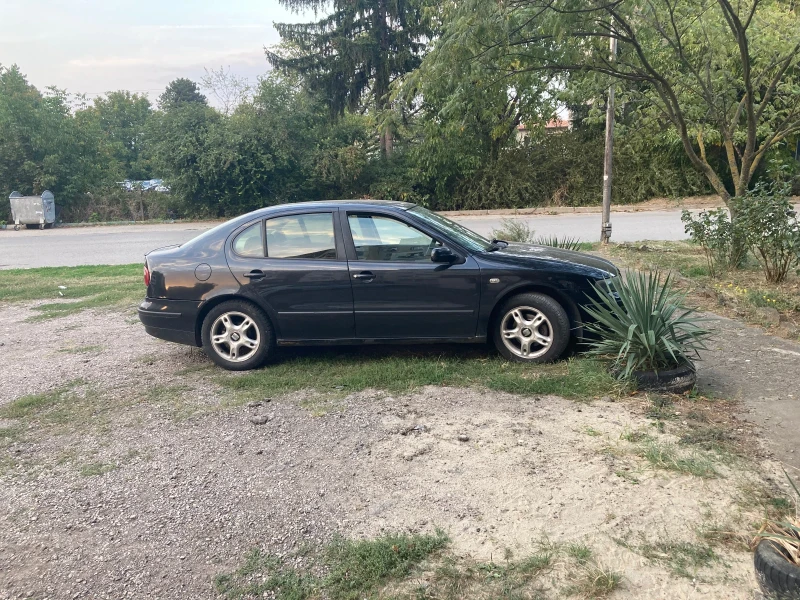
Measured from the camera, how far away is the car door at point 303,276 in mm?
6090

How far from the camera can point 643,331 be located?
5156 millimetres

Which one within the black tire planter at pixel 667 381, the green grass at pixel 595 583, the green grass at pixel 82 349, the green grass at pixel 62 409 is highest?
the black tire planter at pixel 667 381

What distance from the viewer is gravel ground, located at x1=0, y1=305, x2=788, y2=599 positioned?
3.25 meters

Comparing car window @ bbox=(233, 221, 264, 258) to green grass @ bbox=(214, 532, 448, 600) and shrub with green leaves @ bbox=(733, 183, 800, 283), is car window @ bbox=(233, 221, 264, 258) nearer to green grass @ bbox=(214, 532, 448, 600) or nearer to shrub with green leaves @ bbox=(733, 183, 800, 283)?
green grass @ bbox=(214, 532, 448, 600)

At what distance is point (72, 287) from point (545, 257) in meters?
8.82

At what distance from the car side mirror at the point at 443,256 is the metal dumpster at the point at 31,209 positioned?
23818mm

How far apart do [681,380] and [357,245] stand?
299 centimetres

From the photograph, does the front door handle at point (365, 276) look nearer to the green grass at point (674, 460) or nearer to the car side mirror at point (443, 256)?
the car side mirror at point (443, 256)

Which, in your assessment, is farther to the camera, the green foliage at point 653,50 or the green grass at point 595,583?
the green foliage at point 653,50

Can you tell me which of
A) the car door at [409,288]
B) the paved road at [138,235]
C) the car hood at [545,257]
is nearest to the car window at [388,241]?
the car door at [409,288]

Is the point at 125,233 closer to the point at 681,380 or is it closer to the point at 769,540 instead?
the point at 681,380

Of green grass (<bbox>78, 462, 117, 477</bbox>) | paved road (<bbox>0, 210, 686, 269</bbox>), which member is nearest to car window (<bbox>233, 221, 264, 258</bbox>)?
green grass (<bbox>78, 462, 117, 477</bbox>)

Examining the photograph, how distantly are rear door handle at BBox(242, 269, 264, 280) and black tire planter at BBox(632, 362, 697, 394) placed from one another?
11.0 ft

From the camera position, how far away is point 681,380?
5074 millimetres
